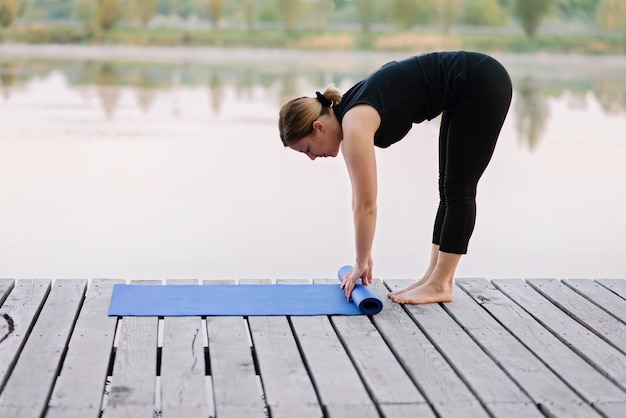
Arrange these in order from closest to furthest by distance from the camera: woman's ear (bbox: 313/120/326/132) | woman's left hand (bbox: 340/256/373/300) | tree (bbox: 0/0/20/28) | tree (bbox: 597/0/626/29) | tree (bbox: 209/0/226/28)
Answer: woman's ear (bbox: 313/120/326/132) < woman's left hand (bbox: 340/256/373/300) < tree (bbox: 0/0/20/28) < tree (bbox: 209/0/226/28) < tree (bbox: 597/0/626/29)

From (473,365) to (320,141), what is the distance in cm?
90

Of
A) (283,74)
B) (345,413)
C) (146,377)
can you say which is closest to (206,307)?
(146,377)

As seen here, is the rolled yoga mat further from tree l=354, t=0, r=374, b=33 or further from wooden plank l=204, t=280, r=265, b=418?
tree l=354, t=0, r=374, b=33

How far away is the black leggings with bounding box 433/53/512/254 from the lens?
3064 millimetres

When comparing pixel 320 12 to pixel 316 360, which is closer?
pixel 316 360

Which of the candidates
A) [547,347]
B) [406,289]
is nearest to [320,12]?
[406,289]

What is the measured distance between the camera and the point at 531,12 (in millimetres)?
8766

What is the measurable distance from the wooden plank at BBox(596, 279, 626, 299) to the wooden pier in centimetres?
13

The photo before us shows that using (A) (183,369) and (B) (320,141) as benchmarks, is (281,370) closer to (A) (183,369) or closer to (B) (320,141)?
(A) (183,369)

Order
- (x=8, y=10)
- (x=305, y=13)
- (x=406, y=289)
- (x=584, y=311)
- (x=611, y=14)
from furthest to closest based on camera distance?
(x=611, y=14) → (x=305, y=13) → (x=8, y=10) → (x=406, y=289) → (x=584, y=311)

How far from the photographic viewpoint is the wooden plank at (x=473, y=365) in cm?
232

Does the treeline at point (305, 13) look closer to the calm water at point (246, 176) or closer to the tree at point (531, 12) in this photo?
the tree at point (531, 12)

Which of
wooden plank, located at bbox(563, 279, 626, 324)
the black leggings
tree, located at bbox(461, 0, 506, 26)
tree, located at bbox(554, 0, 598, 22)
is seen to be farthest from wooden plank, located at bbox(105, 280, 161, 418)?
tree, located at bbox(554, 0, 598, 22)

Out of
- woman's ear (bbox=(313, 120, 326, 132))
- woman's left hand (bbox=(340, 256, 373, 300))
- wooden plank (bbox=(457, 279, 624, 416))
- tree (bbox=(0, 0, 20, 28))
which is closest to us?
wooden plank (bbox=(457, 279, 624, 416))
